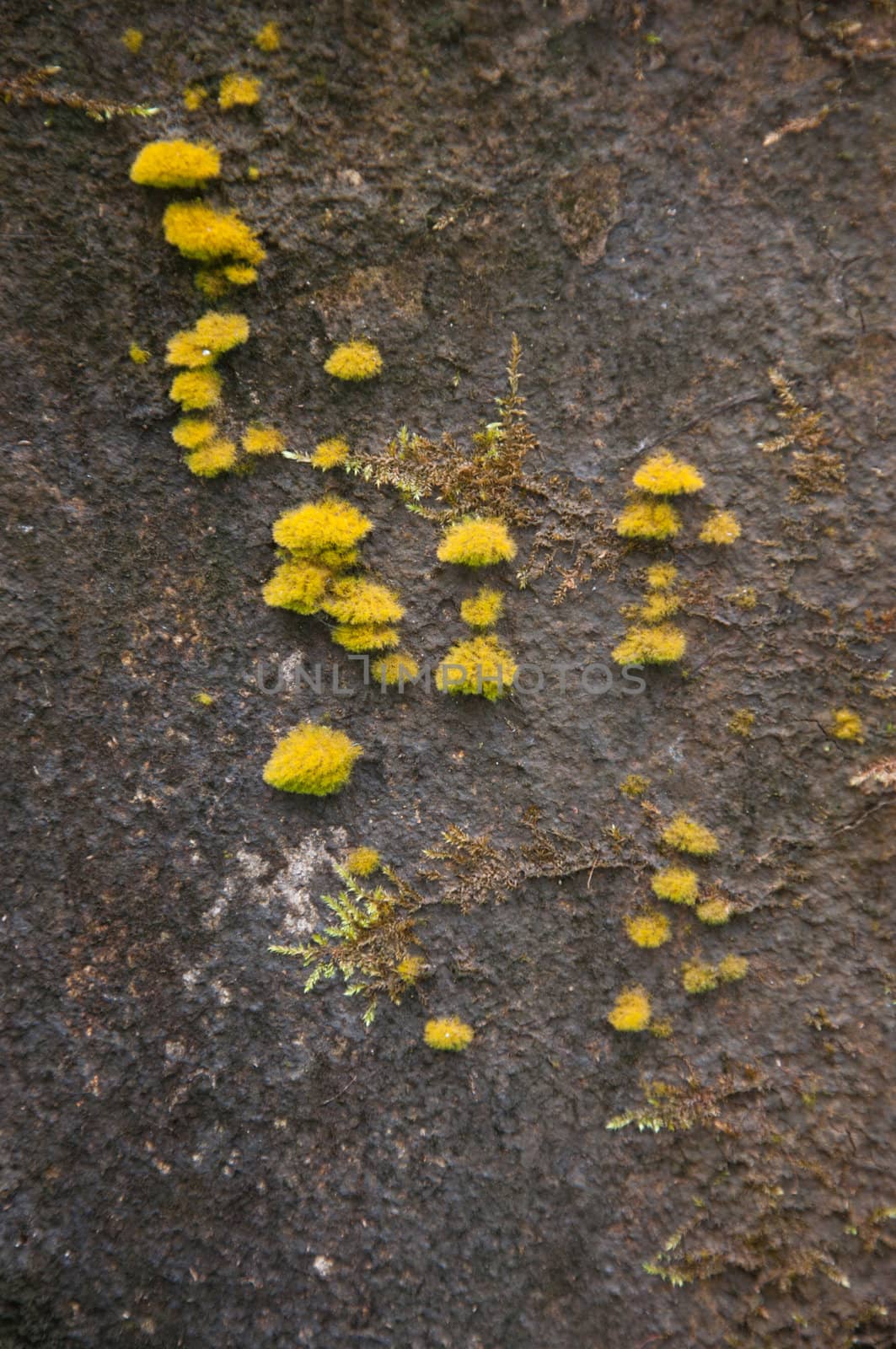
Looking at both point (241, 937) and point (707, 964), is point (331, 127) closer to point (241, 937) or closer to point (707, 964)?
point (241, 937)

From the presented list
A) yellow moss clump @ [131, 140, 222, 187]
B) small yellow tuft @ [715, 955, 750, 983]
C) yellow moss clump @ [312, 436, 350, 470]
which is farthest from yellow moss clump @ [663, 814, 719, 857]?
yellow moss clump @ [131, 140, 222, 187]

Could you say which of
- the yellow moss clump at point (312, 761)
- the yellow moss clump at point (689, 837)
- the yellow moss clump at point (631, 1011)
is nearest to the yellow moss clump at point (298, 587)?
the yellow moss clump at point (312, 761)

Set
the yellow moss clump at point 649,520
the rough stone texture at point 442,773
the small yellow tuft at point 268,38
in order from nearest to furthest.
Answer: the small yellow tuft at point 268,38
the rough stone texture at point 442,773
the yellow moss clump at point 649,520

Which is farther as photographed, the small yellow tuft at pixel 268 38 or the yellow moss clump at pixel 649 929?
the yellow moss clump at pixel 649 929

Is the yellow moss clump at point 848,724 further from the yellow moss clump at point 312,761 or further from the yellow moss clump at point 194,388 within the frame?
the yellow moss clump at point 194,388

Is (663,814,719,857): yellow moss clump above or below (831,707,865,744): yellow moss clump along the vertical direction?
below

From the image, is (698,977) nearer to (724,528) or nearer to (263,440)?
(724,528)

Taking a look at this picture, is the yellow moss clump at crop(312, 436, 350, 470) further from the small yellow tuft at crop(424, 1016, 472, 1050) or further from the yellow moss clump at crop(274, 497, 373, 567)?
the small yellow tuft at crop(424, 1016, 472, 1050)
